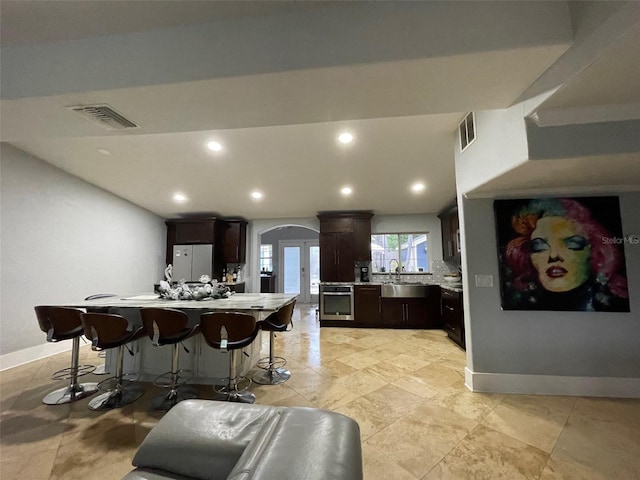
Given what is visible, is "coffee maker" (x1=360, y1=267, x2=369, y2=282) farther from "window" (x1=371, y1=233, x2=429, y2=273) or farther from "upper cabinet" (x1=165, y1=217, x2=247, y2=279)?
"upper cabinet" (x1=165, y1=217, x2=247, y2=279)

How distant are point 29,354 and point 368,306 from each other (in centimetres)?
520

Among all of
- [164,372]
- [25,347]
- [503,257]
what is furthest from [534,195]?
[25,347]

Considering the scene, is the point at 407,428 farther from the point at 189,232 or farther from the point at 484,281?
the point at 189,232

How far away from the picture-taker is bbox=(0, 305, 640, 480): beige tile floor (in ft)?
5.23

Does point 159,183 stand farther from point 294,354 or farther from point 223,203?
point 294,354

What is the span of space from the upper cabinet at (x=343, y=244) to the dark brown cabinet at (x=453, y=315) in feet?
5.48

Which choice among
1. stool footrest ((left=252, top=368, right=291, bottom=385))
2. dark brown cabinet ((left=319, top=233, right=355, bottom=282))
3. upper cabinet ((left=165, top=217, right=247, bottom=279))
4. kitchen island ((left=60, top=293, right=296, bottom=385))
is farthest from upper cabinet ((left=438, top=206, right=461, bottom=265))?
upper cabinet ((left=165, top=217, right=247, bottom=279))

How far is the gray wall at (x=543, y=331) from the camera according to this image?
7.87 feet

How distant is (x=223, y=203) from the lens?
17.4 ft

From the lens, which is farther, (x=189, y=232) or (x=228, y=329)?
(x=189, y=232)

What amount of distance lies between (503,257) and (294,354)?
2854 millimetres

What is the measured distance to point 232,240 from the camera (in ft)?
20.1

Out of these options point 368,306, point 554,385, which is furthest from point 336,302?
point 554,385

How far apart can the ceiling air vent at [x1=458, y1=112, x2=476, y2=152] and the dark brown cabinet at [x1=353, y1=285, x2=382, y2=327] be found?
10.1ft
